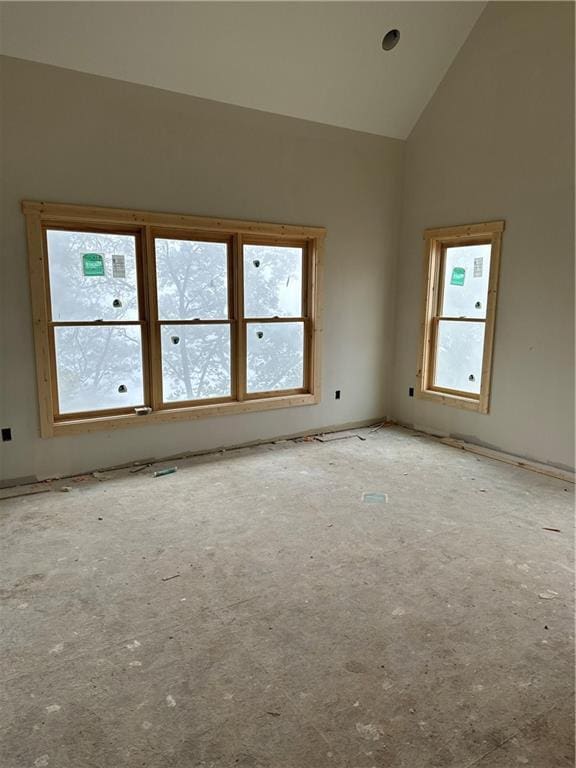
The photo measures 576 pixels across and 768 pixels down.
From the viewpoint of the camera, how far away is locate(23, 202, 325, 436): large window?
4.01 m

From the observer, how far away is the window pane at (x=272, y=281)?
4.95 metres

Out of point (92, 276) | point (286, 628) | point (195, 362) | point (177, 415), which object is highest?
point (92, 276)

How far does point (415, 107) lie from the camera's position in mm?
5234

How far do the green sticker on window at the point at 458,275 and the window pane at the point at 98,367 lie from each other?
325 cm

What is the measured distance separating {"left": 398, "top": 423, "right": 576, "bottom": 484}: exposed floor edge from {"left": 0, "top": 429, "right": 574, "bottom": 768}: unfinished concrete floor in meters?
0.31

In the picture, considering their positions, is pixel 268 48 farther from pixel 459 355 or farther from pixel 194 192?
pixel 459 355

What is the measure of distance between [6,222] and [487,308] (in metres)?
4.18

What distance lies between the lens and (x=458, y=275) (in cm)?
522

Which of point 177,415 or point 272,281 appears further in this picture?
point 272,281

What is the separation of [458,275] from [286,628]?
13.4 ft

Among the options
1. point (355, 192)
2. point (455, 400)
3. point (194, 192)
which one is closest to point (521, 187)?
point (355, 192)

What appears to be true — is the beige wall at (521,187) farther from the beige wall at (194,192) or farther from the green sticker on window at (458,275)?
the beige wall at (194,192)

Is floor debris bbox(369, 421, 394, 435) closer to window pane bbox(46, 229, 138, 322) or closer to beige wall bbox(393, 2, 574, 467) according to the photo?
beige wall bbox(393, 2, 574, 467)

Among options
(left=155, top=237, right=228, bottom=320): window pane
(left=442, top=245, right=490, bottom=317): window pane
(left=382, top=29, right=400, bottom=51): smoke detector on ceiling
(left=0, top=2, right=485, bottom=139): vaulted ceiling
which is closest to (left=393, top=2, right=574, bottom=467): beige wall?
(left=442, top=245, right=490, bottom=317): window pane
